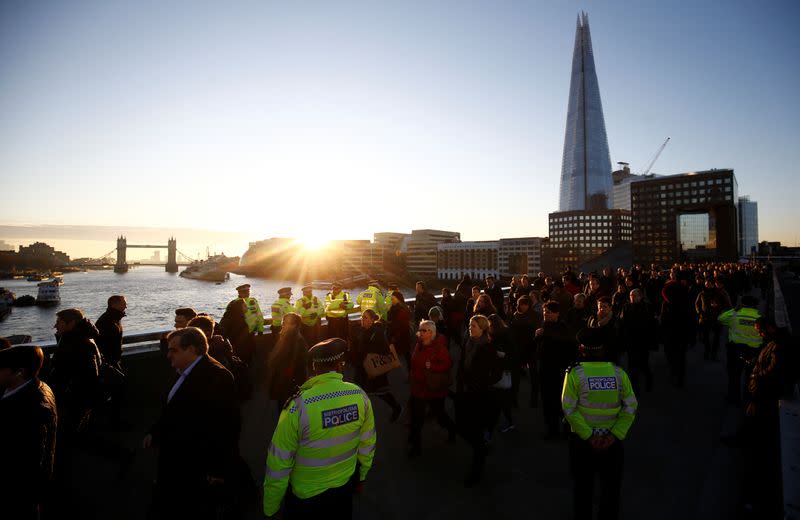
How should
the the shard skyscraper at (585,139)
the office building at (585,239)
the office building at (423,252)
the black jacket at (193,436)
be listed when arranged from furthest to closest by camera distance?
the the shard skyscraper at (585,139) < the office building at (423,252) < the office building at (585,239) < the black jacket at (193,436)

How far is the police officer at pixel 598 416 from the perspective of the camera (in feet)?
9.63

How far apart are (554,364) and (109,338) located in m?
5.71

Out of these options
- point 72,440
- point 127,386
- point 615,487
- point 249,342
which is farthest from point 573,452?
point 127,386

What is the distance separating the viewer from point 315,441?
2.27 meters

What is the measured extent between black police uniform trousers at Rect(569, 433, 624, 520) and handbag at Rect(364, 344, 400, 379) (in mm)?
2631

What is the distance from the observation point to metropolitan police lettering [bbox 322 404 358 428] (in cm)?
229

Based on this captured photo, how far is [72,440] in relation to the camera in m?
3.68

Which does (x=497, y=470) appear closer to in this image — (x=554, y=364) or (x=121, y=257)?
(x=554, y=364)

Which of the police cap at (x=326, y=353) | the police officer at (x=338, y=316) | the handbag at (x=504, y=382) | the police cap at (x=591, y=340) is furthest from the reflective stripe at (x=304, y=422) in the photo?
the police officer at (x=338, y=316)

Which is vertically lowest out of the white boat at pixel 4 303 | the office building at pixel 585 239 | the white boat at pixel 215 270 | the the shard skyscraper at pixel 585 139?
the white boat at pixel 4 303

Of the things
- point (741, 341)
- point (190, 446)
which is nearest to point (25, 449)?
point (190, 446)

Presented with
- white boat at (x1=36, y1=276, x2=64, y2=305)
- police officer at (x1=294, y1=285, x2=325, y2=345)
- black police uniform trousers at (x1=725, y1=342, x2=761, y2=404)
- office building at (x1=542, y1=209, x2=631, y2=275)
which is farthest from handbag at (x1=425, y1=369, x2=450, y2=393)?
office building at (x1=542, y1=209, x2=631, y2=275)

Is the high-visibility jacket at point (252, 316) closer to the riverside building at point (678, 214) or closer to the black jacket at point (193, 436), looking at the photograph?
the black jacket at point (193, 436)

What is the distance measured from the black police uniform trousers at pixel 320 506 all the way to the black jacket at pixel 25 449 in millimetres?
1520
